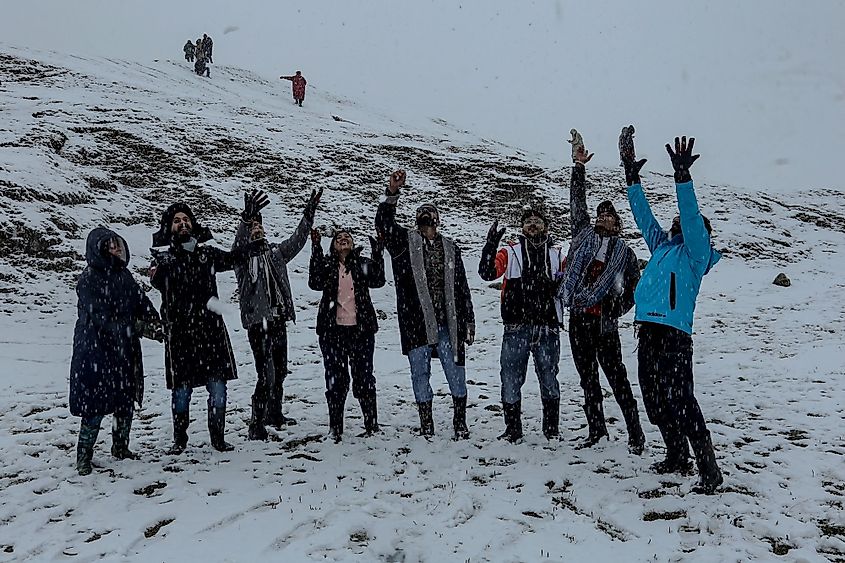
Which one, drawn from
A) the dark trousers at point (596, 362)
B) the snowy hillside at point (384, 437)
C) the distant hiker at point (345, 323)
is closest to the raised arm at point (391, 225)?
the distant hiker at point (345, 323)

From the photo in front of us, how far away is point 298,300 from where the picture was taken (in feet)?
47.9

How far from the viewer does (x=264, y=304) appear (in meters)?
6.55

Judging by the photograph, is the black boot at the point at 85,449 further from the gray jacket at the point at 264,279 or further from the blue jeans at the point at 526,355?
the blue jeans at the point at 526,355

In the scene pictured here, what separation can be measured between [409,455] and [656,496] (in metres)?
2.28

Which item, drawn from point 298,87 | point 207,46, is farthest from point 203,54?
point 298,87

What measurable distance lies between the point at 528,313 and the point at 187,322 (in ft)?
11.4

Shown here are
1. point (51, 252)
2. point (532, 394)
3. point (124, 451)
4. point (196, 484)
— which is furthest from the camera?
point (51, 252)

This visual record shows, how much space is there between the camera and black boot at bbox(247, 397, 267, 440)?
639cm

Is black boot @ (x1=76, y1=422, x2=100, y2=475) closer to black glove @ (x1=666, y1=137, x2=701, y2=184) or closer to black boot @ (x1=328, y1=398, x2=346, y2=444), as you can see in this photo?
black boot @ (x1=328, y1=398, x2=346, y2=444)

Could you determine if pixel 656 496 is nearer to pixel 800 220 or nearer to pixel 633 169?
pixel 633 169

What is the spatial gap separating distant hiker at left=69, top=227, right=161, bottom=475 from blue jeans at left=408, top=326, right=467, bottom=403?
2664mm

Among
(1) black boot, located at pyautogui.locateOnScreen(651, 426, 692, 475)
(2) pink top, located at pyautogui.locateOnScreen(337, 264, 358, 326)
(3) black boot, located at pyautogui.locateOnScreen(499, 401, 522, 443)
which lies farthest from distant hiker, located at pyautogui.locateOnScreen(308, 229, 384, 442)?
(1) black boot, located at pyautogui.locateOnScreen(651, 426, 692, 475)

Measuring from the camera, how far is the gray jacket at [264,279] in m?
6.53

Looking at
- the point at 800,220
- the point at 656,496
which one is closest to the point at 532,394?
the point at 656,496
